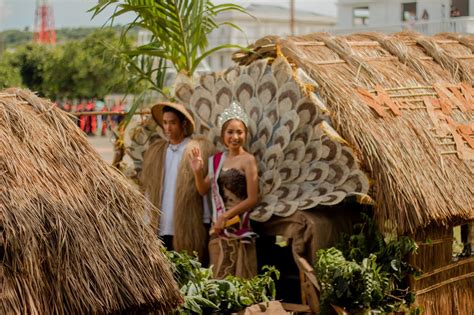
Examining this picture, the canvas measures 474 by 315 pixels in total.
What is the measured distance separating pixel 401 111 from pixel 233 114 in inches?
55.0

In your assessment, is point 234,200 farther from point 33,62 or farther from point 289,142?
point 33,62

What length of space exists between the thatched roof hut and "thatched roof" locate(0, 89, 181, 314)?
248 centimetres

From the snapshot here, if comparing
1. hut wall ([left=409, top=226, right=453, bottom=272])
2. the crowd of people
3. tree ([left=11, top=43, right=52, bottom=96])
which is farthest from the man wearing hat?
tree ([left=11, top=43, right=52, bottom=96])

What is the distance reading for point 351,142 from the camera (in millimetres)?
7566

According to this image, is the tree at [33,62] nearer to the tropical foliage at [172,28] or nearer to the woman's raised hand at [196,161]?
the tropical foliage at [172,28]

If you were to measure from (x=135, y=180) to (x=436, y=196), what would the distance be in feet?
9.23

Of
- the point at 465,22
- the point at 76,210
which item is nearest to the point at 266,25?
the point at 465,22

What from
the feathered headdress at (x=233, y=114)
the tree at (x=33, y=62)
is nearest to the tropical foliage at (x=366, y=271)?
the feathered headdress at (x=233, y=114)

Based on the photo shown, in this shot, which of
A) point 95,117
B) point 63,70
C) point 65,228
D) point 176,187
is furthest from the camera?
point 63,70

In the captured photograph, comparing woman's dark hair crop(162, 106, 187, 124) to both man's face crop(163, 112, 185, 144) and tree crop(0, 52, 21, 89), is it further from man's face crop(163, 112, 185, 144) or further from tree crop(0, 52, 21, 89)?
tree crop(0, 52, 21, 89)

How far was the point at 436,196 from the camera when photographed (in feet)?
25.5

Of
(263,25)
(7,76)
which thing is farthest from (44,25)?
(7,76)

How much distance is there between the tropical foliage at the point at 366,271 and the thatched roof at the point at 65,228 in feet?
6.17

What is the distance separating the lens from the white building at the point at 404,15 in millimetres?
37688
